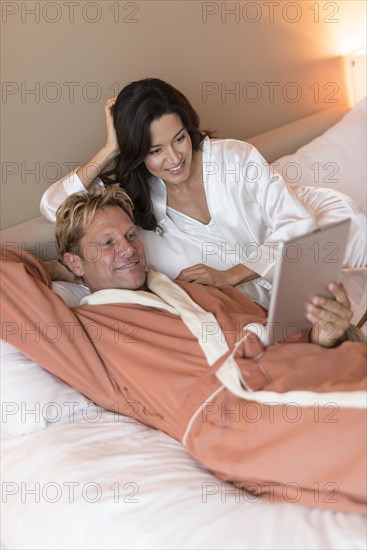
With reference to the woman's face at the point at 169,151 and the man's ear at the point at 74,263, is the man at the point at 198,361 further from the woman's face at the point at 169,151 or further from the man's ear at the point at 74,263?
the woman's face at the point at 169,151

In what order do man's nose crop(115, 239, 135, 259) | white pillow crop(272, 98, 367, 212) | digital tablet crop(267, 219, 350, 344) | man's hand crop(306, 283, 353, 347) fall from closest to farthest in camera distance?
digital tablet crop(267, 219, 350, 344)
man's hand crop(306, 283, 353, 347)
man's nose crop(115, 239, 135, 259)
white pillow crop(272, 98, 367, 212)

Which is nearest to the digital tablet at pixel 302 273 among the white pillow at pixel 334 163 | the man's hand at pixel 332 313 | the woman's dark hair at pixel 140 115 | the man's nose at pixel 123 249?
the man's hand at pixel 332 313

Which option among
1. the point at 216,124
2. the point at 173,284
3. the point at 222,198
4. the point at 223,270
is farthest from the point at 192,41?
the point at 173,284

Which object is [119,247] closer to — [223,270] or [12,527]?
[223,270]

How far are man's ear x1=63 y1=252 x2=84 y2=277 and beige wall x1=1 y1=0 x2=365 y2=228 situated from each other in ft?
1.18

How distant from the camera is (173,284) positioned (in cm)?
179

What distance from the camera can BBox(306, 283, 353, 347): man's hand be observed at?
146cm

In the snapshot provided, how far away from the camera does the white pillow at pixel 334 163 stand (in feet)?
8.32

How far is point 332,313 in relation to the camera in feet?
4.85

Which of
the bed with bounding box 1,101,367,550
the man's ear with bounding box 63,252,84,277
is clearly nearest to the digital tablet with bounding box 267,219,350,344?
the bed with bounding box 1,101,367,550

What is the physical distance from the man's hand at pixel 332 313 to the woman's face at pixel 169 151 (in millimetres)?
659

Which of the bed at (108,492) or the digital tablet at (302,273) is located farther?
the digital tablet at (302,273)

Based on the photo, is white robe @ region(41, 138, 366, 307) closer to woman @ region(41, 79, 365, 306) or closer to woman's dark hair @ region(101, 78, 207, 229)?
woman @ region(41, 79, 365, 306)

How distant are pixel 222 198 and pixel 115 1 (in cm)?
74
